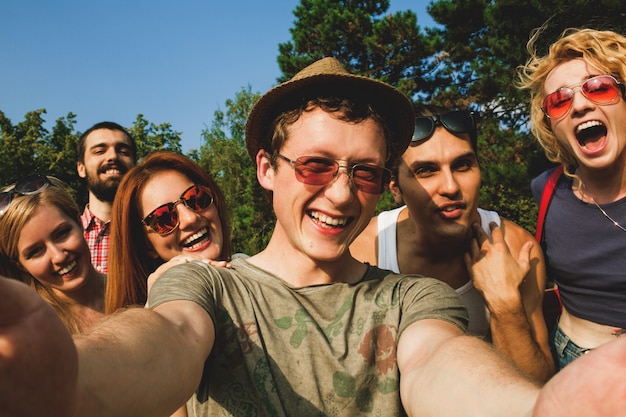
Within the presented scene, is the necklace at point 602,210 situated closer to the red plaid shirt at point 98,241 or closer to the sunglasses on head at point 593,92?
the sunglasses on head at point 593,92

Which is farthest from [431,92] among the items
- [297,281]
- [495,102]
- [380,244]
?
[297,281]

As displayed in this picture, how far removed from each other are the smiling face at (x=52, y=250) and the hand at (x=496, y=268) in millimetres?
2626

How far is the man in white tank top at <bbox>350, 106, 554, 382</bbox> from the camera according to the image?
3.13 meters

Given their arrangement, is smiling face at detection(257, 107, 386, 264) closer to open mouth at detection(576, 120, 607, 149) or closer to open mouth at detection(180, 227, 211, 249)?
open mouth at detection(180, 227, 211, 249)

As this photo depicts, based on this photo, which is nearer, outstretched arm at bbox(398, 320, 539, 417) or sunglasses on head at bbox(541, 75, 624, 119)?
outstretched arm at bbox(398, 320, 539, 417)

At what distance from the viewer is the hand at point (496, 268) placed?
2.83 metres

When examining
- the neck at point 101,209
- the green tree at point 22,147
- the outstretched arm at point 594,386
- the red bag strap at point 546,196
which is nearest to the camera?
the outstretched arm at point 594,386

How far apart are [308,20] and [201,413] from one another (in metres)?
21.2

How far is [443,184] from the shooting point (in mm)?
3168

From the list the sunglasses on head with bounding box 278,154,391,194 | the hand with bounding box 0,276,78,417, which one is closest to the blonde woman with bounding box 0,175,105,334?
the sunglasses on head with bounding box 278,154,391,194

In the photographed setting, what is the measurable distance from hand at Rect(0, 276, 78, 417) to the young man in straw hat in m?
0.21

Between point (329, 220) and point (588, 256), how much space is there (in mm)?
1891

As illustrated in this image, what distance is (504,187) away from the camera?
40.1 ft

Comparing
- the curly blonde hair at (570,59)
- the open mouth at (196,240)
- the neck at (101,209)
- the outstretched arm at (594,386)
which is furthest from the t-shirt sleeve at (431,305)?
the neck at (101,209)
